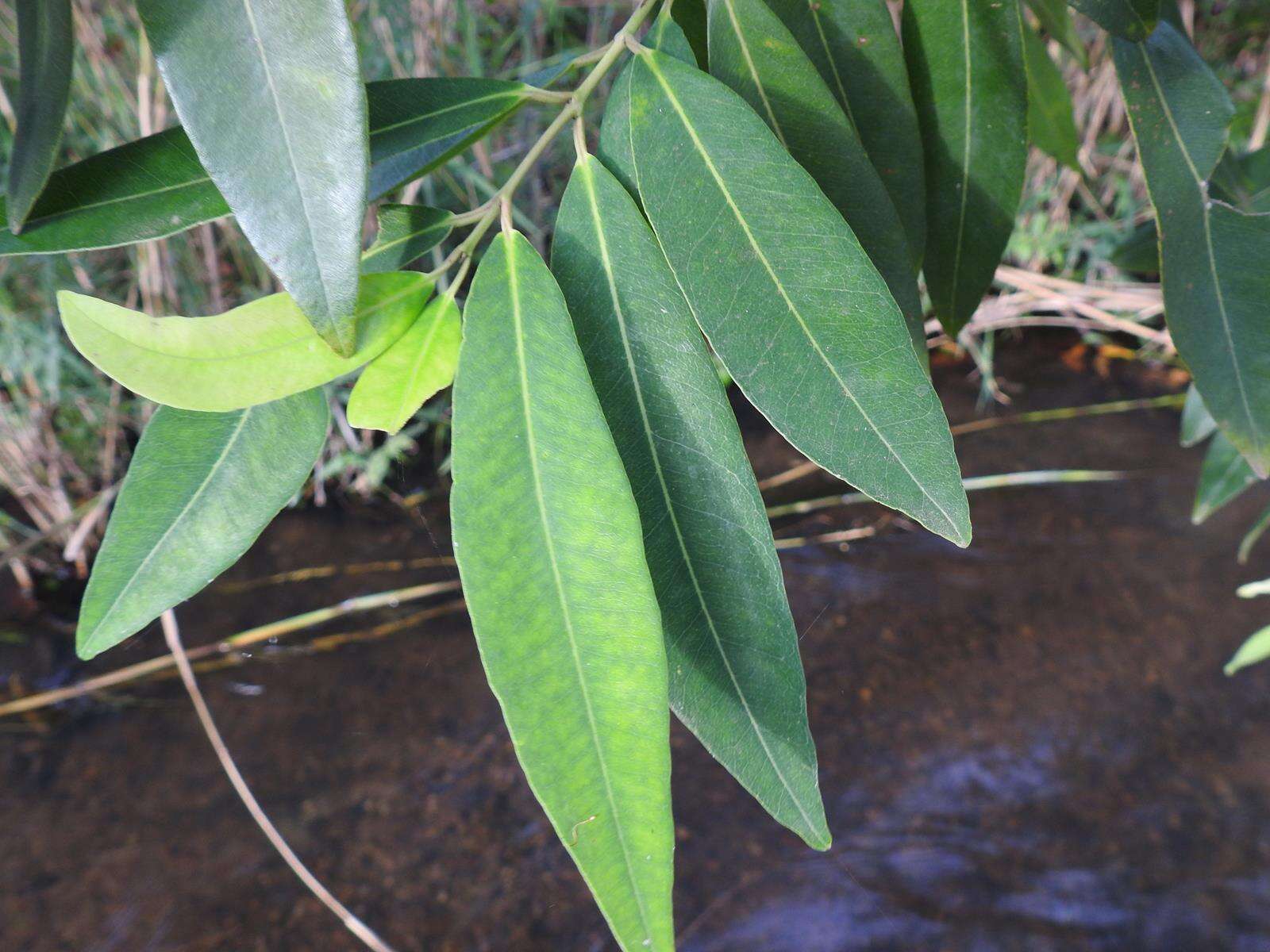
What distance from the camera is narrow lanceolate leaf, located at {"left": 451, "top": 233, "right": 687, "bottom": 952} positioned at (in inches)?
10.8

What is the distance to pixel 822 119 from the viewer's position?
387mm

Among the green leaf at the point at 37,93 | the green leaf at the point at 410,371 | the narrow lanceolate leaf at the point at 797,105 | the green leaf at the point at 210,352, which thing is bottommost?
the green leaf at the point at 410,371

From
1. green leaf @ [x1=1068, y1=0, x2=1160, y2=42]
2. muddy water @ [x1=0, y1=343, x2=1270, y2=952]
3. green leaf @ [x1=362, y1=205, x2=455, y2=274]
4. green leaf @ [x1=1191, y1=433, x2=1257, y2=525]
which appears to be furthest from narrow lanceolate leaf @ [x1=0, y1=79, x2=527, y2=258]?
muddy water @ [x1=0, y1=343, x2=1270, y2=952]

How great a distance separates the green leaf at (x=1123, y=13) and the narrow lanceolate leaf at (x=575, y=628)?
0.97 feet

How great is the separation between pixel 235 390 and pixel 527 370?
0.10 metres

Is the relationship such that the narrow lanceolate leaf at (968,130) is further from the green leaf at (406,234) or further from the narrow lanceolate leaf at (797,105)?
the green leaf at (406,234)

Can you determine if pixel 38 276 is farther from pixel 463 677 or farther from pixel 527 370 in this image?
pixel 527 370

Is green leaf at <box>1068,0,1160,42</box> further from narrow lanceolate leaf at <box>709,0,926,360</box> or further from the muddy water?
the muddy water

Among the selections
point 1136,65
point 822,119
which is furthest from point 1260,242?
point 822,119

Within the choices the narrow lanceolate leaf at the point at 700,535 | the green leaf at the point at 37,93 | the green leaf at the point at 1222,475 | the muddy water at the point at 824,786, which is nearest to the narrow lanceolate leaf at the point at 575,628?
the narrow lanceolate leaf at the point at 700,535

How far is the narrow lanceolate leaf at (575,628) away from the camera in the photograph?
0.90 feet

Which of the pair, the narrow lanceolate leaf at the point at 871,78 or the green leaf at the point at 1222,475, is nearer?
the narrow lanceolate leaf at the point at 871,78

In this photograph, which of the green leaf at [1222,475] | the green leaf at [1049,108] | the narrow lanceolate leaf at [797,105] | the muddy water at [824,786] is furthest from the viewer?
the muddy water at [824,786]

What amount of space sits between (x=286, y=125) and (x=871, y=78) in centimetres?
28
